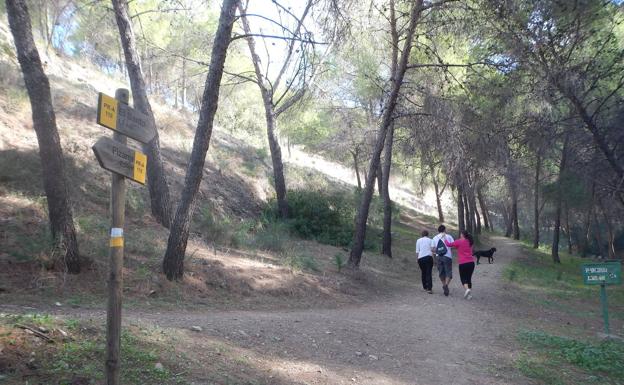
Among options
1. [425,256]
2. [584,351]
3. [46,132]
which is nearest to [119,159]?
[46,132]

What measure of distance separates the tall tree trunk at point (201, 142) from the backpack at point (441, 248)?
6529 millimetres

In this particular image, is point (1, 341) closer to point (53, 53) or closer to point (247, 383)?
point (247, 383)

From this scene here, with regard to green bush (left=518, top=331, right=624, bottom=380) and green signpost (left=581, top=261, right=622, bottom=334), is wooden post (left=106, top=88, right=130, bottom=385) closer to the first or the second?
green bush (left=518, top=331, right=624, bottom=380)

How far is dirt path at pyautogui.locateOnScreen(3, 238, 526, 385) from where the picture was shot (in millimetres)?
5633

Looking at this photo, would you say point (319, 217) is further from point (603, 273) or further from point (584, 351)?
point (584, 351)

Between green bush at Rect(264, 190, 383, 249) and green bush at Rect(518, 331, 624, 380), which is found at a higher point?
green bush at Rect(264, 190, 383, 249)

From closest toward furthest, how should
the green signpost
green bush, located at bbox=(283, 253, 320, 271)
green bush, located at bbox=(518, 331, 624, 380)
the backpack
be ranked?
green bush, located at bbox=(518, 331, 624, 380) → the green signpost → green bush, located at bbox=(283, 253, 320, 271) → the backpack

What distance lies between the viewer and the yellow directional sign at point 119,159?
355 centimetres

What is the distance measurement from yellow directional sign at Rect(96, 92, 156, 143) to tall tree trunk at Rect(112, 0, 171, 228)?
23.0 feet

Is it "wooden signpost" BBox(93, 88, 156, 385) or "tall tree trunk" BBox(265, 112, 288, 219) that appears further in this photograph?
"tall tree trunk" BBox(265, 112, 288, 219)

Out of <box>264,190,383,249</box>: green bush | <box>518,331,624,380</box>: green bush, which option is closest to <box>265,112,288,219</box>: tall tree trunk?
<box>264,190,383,249</box>: green bush

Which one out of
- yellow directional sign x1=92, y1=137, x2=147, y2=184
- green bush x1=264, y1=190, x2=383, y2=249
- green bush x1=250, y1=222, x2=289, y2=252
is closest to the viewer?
yellow directional sign x1=92, y1=137, x2=147, y2=184

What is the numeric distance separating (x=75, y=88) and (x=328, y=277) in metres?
12.1

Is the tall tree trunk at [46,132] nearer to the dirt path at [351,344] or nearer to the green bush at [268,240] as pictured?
the dirt path at [351,344]
